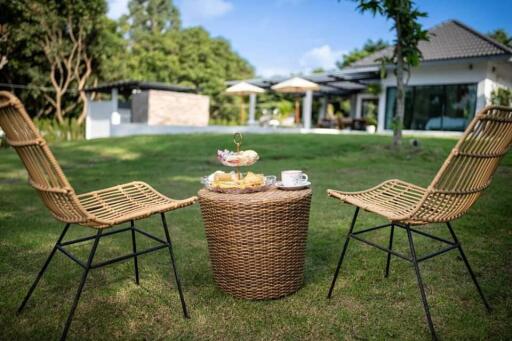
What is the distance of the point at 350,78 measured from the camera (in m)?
17.7

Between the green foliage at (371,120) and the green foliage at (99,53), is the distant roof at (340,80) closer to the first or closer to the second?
the green foliage at (371,120)

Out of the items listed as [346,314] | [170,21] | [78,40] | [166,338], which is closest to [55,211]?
[166,338]

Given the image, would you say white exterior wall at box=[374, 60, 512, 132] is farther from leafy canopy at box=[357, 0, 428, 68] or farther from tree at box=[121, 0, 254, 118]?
tree at box=[121, 0, 254, 118]

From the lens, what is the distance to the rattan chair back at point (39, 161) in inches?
66.8

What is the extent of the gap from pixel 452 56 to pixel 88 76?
58.3ft

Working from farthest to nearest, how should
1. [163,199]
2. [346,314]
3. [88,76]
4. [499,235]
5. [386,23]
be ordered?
[88,76] < [386,23] < [499,235] < [163,199] < [346,314]

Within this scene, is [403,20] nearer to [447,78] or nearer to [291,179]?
[291,179]

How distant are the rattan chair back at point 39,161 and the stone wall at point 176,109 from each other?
1674cm

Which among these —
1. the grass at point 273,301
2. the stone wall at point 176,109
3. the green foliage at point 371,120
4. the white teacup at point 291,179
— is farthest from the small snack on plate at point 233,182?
the stone wall at point 176,109

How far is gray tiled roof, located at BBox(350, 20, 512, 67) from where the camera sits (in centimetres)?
1370

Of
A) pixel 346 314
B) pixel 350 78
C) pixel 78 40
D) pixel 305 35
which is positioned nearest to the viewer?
pixel 346 314

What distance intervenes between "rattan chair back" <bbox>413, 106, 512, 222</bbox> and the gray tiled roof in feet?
42.0

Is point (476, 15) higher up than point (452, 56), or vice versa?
point (476, 15)

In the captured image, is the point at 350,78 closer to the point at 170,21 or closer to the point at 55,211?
the point at 55,211
